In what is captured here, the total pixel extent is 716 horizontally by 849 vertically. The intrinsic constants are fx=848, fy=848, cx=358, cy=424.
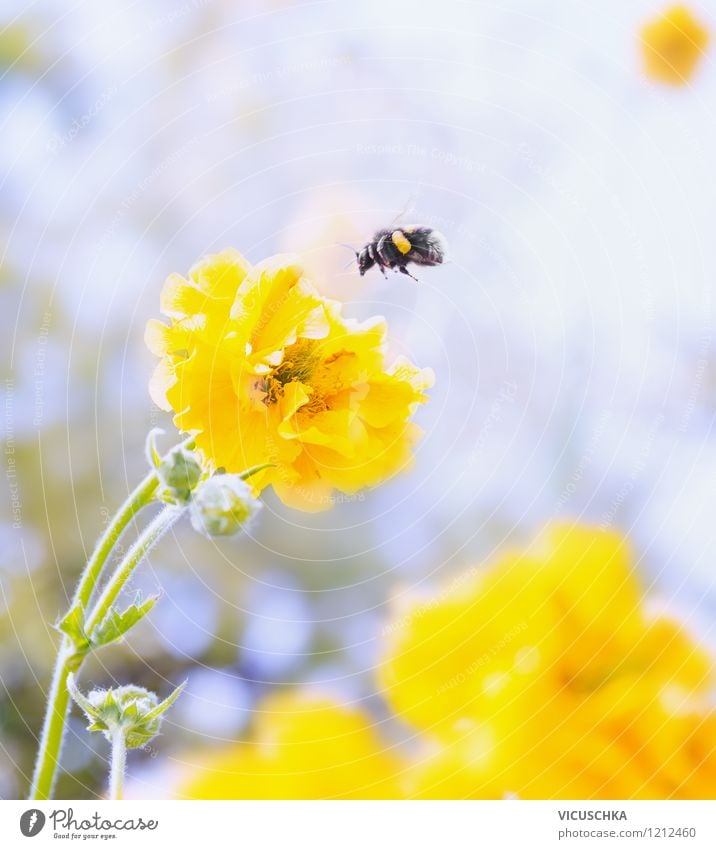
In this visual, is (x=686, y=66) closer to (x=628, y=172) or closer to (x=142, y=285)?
(x=628, y=172)

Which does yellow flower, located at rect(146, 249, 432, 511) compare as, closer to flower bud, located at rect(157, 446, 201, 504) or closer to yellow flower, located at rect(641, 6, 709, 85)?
flower bud, located at rect(157, 446, 201, 504)

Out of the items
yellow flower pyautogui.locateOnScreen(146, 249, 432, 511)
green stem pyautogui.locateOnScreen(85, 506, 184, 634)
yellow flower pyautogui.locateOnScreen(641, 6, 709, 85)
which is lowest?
green stem pyautogui.locateOnScreen(85, 506, 184, 634)

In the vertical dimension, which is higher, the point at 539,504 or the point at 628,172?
the point at 628,172

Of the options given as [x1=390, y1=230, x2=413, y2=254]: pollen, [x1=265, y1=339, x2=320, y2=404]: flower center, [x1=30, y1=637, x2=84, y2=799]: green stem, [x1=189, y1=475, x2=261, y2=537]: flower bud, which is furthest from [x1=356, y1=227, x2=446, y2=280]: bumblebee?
[x1=30, y1=637, x2=84, y2=799]: green stem

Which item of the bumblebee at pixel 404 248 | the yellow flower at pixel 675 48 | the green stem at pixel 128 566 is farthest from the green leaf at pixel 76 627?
the yellow flower at pixel 675 48

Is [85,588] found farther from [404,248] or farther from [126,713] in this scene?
[404,248]
